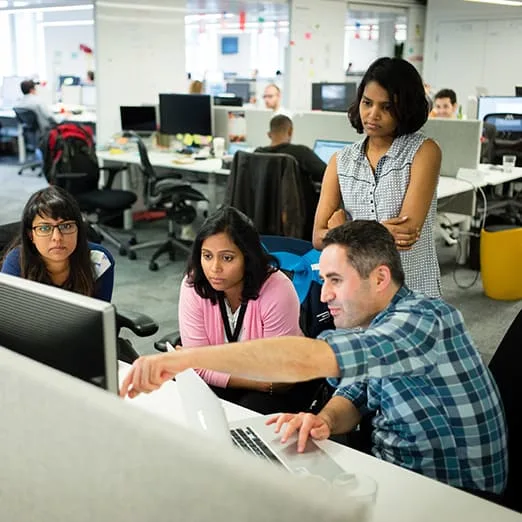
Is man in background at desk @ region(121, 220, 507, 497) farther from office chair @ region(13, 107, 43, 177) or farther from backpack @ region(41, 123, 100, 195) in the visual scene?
office chair @ region(13, 107, 43, 177)

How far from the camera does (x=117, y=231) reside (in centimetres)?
634

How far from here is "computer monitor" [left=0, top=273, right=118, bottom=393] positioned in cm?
111

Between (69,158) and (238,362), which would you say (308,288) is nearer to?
(238,362)

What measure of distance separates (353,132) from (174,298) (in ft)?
5.97

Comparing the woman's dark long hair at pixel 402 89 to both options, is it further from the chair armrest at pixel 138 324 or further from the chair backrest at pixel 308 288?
the chair armrest at pixel 138 324

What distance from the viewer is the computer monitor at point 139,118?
21.1 ft

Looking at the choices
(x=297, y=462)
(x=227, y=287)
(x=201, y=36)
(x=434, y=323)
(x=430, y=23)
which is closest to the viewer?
(x=434, y=323)

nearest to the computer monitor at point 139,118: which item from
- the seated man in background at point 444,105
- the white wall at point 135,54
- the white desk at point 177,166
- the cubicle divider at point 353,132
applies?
the white desk at point 177,166

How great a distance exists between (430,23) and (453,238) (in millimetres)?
5987

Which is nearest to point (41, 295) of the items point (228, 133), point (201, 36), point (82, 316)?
point (82, 316)

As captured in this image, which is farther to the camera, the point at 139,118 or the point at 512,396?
the point at 139,118

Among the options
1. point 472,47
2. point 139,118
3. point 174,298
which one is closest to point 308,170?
point 174,298

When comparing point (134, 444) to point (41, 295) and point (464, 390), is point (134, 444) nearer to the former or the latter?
point (41, 295)

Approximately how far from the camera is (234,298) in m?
2.26
